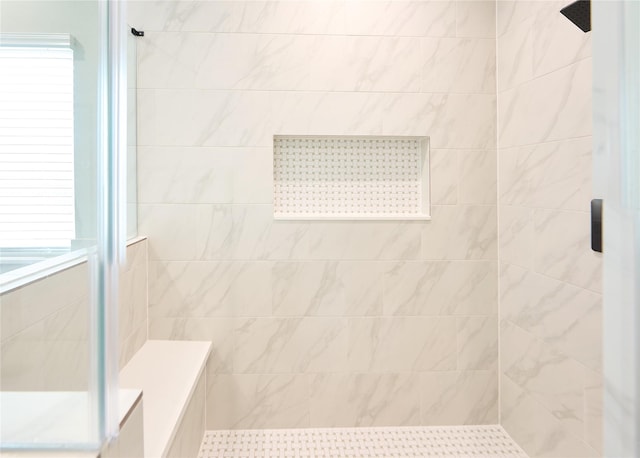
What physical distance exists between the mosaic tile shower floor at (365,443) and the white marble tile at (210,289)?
2.21ft

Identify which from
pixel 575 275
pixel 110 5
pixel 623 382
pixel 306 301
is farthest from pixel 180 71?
pixel 623 382

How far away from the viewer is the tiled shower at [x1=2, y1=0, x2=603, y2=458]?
2.42 meters

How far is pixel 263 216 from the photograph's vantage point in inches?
96.7

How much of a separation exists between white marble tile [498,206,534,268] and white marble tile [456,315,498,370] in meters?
0.38

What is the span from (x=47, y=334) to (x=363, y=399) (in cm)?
190

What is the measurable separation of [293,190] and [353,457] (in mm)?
1459

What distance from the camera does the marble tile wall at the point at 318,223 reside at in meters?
2.43

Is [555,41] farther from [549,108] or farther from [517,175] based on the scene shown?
[517,175]

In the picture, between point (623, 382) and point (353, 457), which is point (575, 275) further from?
point (623, 382)

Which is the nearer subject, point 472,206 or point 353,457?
point 353,457

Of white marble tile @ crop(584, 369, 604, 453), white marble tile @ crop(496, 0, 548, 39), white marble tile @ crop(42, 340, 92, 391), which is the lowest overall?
white marble tile @ crop(584, 369, 604, 453)

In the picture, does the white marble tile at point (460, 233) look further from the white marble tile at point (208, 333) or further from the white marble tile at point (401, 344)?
the white marble tile at point (208, 333)

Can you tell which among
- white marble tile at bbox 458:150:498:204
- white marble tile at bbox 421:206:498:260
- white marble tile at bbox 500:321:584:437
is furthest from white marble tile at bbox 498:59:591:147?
white marble tile at bbox 500:321:584:437

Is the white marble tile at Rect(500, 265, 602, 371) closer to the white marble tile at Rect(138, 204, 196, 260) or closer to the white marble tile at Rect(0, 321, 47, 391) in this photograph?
the white marble tile at Rect(138, 204, 196, 260)
